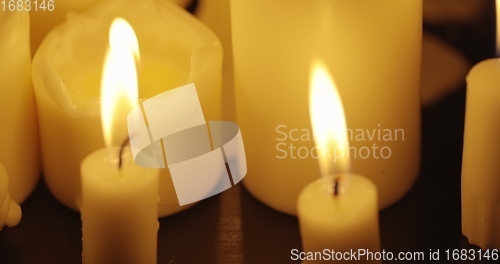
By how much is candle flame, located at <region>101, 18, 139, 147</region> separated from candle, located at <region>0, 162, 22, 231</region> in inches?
2.6

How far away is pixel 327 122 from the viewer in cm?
63

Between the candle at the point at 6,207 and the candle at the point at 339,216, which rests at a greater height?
the candle at the point at 339,216

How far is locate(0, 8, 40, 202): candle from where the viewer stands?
2.31 ft

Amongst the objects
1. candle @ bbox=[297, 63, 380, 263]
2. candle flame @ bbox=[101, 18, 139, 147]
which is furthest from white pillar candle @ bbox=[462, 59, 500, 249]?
candle flame @ bbox=[101, 18, 139, 147]

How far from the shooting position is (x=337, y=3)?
0.66 m

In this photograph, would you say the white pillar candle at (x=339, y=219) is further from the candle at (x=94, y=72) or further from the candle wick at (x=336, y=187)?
the candle at (x=94, y=72)

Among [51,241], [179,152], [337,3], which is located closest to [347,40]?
[337,3]

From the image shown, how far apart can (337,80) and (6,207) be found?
0.23 m

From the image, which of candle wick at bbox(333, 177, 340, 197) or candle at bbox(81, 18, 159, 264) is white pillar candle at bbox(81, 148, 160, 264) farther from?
candle wick at bbox(333, 177, 340, 197)

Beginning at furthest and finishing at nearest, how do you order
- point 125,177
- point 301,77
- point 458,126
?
point 458,126 → point 301,77 → point 125,177

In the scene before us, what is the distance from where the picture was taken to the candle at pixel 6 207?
0.64 meters

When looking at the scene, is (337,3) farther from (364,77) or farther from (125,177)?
(125,177)

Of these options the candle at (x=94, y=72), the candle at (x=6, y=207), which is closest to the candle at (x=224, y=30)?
the candle at (x=94, y=72)

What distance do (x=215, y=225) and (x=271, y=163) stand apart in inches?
2.3
